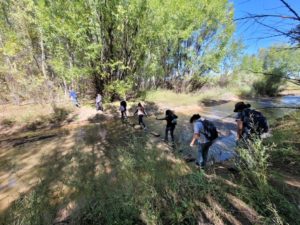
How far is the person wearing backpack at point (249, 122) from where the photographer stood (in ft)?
18.1

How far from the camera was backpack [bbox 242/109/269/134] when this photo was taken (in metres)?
5.49

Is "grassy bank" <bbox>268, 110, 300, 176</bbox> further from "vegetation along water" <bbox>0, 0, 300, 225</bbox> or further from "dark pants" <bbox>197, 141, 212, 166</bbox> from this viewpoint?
"dark pants" <bbox>197, 141, 212, 166</bbox>

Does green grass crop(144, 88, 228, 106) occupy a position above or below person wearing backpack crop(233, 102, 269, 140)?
below

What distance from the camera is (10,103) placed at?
17.6 m

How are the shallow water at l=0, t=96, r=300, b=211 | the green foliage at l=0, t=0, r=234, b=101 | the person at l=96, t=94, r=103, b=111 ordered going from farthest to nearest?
the person at l=96, t=94, r=103, b=111
the green foliage at l=0, t=0, r=234, b=101
the shallow water at l=0, t=96, r=300, b=211

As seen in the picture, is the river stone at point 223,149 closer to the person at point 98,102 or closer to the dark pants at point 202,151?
the dark pants at point 202,151

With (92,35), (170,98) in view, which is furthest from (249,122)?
(170,98)

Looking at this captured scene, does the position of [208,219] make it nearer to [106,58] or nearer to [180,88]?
[106,58]

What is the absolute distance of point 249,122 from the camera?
18.5 ft

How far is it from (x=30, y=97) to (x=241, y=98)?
28.0 m

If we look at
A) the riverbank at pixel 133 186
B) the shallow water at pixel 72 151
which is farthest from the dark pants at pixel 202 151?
the shallow water at pixel 72 151

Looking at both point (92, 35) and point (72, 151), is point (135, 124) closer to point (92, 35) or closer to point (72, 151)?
point (72, 151)

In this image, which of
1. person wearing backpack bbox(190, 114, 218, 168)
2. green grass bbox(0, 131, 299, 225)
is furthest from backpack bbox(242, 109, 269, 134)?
green grass bbox(0, 131, 299, 225)

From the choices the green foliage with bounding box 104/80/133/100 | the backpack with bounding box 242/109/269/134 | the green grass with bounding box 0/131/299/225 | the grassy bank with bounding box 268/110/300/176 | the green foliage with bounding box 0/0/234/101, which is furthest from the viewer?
the green foliage with bounding box 104/80/133/100
